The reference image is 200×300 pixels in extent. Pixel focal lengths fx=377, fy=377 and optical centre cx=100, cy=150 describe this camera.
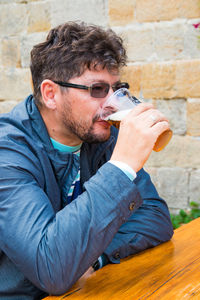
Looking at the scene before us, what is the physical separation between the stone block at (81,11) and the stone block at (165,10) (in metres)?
0.36

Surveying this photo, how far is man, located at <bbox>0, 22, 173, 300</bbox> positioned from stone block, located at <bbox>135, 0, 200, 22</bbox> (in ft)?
5.36

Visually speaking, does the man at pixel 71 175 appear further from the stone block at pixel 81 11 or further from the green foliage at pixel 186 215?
the stone block at pixel 81 11

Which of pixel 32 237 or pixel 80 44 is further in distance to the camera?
pixel 80 44

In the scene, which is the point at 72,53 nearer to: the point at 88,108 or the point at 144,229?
the point at 88,108

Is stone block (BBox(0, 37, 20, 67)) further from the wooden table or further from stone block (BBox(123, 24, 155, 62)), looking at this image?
the wooden table

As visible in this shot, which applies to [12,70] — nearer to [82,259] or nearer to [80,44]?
[80,44]

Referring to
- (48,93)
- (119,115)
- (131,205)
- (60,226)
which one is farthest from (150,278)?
(48,93)

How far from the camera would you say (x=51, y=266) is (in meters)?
1.25

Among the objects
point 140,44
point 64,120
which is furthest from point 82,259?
point 140,44

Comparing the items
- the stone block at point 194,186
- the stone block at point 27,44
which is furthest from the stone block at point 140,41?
the stone block at point 194,186

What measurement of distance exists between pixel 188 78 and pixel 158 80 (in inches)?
11.1

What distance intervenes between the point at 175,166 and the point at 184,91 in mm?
706

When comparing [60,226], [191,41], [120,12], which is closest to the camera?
[60,226]

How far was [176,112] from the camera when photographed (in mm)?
3518
